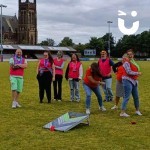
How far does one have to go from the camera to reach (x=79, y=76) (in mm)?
15062

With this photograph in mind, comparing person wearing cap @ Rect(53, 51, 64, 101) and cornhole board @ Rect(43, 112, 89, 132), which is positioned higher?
person wearing cap @ Rect(53, 51, 64, 101)

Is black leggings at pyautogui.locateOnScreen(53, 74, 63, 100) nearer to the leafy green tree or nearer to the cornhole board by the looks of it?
the cornhole board

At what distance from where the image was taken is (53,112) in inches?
480

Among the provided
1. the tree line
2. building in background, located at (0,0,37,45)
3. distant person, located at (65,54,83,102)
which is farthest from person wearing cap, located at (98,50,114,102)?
building in background, located at (0,0,37,45)

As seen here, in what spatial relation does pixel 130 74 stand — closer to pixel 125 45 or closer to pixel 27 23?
pixel 125 45

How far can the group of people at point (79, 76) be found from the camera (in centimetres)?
1126

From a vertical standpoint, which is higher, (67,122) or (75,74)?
(75,74)

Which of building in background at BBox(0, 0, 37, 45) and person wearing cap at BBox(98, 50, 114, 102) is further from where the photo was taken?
building in background at BBox(0, 0, 37, 45)

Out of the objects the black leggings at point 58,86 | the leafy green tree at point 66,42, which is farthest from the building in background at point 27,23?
the black leggings at point 58,86

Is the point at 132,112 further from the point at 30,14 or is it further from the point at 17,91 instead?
the point at 30,14

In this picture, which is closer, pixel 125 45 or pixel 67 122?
pixel 67 122

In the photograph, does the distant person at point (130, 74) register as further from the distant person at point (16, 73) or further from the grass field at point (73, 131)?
the distant person at point (16, 73)

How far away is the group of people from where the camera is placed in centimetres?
1126

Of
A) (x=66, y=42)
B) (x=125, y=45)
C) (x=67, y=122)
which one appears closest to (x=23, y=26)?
(x=66, y=42)
